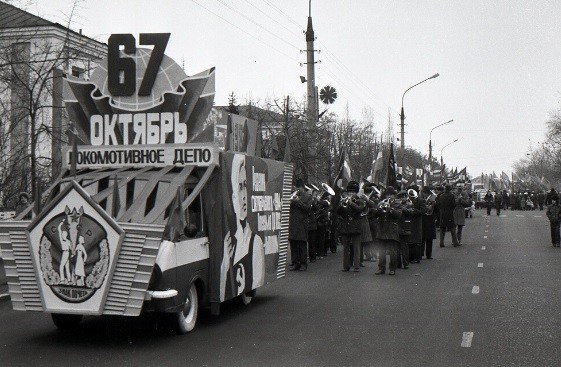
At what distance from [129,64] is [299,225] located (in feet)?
23.5

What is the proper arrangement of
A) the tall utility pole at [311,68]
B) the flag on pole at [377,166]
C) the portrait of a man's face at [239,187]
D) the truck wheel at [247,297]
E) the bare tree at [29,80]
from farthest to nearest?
the tall utility pole at [311,68]
the flag on pole at [377,166]
the bare tree at [29,80]
the truck wheel at [247,297]
the portrait of a man's face at [239,187]

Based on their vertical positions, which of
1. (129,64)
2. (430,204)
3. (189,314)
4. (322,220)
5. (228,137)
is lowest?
(189,314)

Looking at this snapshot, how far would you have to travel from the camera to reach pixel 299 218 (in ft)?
59.0

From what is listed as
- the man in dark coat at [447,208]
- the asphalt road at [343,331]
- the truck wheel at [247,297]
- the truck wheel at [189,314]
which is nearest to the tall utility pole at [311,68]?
the man in dark coat at [447,208]

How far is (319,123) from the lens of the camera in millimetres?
42938

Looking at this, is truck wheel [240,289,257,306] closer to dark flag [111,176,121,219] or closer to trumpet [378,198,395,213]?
dark flag [111,176,121,219]

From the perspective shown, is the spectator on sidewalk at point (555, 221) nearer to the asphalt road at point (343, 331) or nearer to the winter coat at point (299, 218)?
the asphalt road at point (343, 331)

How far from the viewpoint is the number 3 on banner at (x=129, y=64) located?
11387 mm

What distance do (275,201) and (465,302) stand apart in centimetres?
341

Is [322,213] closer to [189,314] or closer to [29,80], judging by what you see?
[29,80]

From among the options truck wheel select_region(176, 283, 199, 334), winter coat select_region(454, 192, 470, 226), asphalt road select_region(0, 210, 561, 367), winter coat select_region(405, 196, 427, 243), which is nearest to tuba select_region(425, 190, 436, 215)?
winter coat select_region(405, 196, 427, 243)

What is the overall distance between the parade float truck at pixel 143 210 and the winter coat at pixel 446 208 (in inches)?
536

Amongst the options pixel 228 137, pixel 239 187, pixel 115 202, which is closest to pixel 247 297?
pixel 239 187

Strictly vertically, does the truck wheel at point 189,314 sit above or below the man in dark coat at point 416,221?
below
